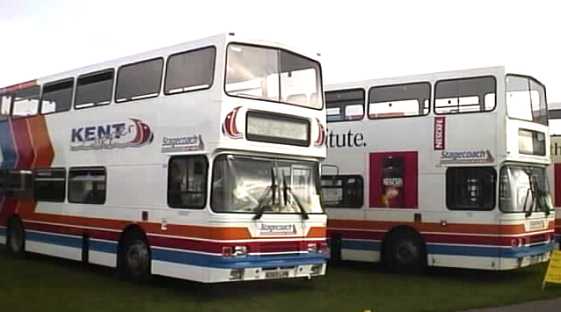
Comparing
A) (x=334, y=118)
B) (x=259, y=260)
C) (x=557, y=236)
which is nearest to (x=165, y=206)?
(x=259, y=260)

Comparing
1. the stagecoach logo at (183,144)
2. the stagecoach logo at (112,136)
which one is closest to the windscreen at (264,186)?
the stagecoach logo at (183,144)

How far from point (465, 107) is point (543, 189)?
2.60 meters

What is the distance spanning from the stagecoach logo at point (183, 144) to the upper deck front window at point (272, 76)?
94 cm

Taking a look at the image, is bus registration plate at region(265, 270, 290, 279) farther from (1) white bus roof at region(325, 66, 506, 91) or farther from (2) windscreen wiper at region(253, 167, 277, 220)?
(1) white bus roof at region(325, 66, 506, 91)

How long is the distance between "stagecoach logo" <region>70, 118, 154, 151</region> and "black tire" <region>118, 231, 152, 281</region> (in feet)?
5.58

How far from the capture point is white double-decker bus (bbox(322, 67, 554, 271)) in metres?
15.4

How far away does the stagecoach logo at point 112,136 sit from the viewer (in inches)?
548

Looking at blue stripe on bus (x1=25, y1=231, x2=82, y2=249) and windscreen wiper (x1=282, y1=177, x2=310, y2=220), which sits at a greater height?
windscreen wiper (x1=282, y1=177, x2=310, y2=220)

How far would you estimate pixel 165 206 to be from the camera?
13.1 metres

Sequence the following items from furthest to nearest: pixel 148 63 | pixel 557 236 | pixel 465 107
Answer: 1. pixel 557 236
2. pixel 465 107
3. pixel 148 63

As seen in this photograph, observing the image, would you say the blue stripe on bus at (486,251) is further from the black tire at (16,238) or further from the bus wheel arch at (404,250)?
the black tire at (16,238)

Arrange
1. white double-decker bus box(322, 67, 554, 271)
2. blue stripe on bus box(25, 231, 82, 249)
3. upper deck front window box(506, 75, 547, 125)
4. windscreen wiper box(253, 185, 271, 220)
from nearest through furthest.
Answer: windscreen wiper box(253, 185, 271, 220) → white double-decker bus box(322, 67, 554, 271) → upper deck front window box(506, 75, 547, 125) → blue stripe on bus box(25, 231, 82, 249)

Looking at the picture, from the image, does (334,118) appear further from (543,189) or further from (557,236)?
(557,236)

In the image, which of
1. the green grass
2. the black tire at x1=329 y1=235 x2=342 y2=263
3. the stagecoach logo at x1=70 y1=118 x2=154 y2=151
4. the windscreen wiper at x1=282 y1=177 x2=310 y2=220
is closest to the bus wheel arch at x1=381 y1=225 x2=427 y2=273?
the green grass
